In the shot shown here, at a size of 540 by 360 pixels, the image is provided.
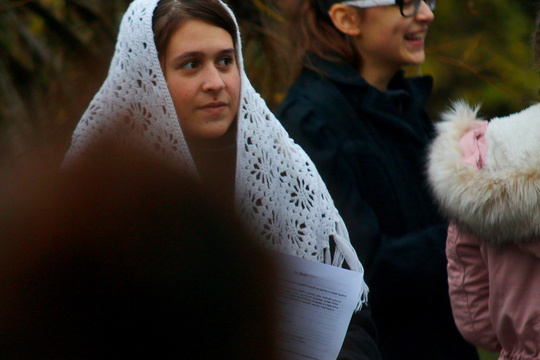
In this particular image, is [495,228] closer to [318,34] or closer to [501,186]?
[501,186]

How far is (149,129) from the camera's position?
173cm

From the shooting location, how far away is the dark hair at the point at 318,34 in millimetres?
2580

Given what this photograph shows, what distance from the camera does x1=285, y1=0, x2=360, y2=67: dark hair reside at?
2580 millimetres

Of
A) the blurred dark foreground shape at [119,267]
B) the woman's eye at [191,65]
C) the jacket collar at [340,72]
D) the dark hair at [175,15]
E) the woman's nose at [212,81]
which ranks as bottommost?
the blurred dark foreground shape at [119,267]

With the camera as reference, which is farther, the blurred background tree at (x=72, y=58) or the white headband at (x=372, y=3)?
the blurred background tree at (x=72, y=58)

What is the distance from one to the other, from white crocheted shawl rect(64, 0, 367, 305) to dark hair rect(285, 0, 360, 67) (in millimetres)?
706

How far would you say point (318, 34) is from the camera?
8.54ft

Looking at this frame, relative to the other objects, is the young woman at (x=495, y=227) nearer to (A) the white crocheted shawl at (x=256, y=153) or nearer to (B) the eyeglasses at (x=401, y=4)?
(A) the white crocheted shawl at (x=256, y=153)

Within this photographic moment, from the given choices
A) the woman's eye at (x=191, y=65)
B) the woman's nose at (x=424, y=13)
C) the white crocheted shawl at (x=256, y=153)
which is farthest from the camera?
the woman's nose at (x=424, y=13)

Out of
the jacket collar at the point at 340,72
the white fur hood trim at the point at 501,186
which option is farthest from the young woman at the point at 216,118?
the jacket collar at the point at 340,72

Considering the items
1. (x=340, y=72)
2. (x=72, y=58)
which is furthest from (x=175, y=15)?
(x=72, y=58)

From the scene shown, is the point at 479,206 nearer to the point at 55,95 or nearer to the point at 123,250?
the point at 123,250

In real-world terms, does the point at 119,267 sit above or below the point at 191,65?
below

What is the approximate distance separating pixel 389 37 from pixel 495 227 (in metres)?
0.95
